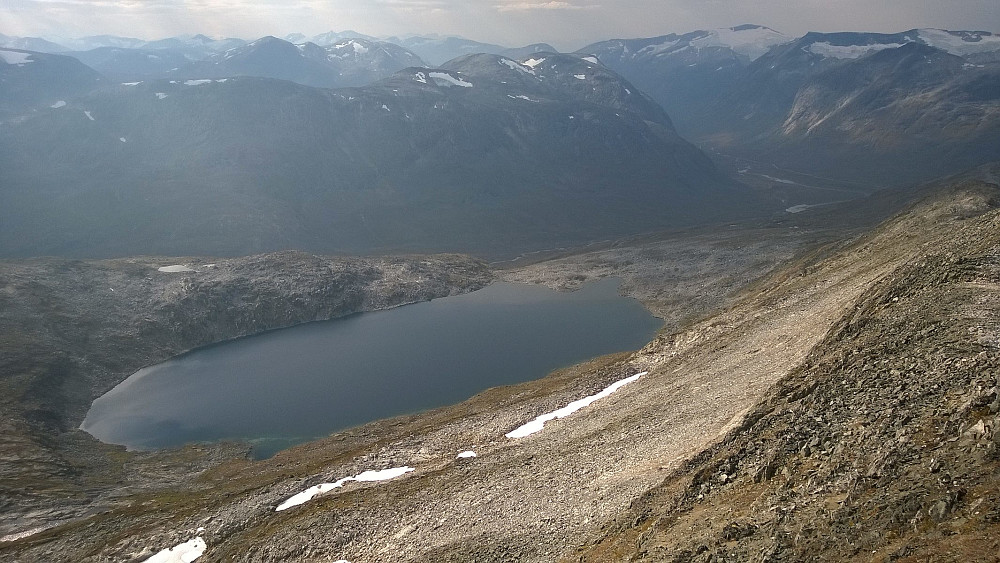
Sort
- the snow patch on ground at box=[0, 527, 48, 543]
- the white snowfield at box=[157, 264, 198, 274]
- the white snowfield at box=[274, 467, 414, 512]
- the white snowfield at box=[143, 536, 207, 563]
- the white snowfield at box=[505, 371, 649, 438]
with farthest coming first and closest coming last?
the white snowfield at box=[157, 264, 198, 274] → the white snowfield at box=[505, 371, 649, 438] → the snow patch on ground at box=[0, 527, 48, 543] → the white snowfield at box=[274, 467, 414, 512] → the white snowfield at box=[143, 536, 207, 563]

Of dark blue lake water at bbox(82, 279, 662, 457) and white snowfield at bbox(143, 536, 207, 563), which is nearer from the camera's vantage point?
white snowfield at bbox(143, 536, 207, 563)

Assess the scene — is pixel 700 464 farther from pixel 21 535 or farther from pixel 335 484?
pixel 21 535

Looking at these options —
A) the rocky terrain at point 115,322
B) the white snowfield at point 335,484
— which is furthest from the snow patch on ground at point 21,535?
the white snowfield at point 335,484

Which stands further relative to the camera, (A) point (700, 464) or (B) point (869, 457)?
(A) point (700, 464)

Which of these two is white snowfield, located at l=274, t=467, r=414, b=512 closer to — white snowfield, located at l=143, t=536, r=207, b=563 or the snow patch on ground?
white snowfield, located at l=143, t=536, r=207, b=563

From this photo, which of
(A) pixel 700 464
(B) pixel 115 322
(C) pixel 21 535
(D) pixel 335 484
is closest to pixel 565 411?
(D) pixel 335 484

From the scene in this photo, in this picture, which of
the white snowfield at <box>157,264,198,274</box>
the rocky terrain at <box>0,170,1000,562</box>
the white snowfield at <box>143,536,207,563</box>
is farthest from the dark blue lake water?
the white snowfield at <box>143,536,207,563</box>
